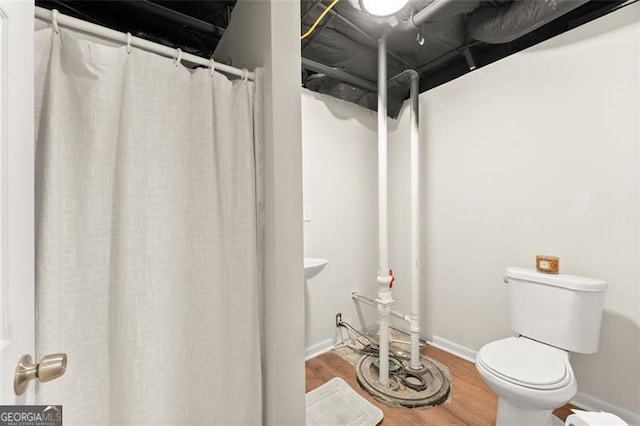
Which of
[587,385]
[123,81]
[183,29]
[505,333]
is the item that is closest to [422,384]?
[505,333]

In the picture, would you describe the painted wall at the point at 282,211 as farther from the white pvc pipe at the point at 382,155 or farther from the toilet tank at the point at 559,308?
the toilet tank at the point at 559,308

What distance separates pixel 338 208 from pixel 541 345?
5.30 ft

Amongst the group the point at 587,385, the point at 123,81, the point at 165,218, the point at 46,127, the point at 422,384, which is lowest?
the point at 422,384

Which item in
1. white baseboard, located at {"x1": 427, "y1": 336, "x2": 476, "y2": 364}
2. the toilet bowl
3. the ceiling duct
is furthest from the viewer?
white baseboard, located at {"x1": 427, "y1": 336, "x2": 476, "y2": 364}

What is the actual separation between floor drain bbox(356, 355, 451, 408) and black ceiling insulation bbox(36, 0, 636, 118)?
7.39ft

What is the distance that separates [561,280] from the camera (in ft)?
4.70

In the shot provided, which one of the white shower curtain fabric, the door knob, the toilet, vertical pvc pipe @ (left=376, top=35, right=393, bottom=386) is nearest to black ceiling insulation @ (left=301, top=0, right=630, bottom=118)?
vertical pvc pipe @ (left=376, top=35, right=393, bottom=386)

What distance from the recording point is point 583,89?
5.10ft

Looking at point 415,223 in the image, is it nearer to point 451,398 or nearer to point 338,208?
point 338,208

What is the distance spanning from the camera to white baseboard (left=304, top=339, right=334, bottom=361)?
213 cm

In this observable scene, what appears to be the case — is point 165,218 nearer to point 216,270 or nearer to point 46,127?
point 216,270

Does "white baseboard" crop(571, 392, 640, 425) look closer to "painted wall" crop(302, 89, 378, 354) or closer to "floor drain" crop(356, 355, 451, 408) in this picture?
"floor drain" crop(356, 355, 451, 408)

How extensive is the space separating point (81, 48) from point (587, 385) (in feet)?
9.54

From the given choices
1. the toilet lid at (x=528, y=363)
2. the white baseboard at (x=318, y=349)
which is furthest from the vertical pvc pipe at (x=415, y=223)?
the white baseboard at (x=318, y=349)
